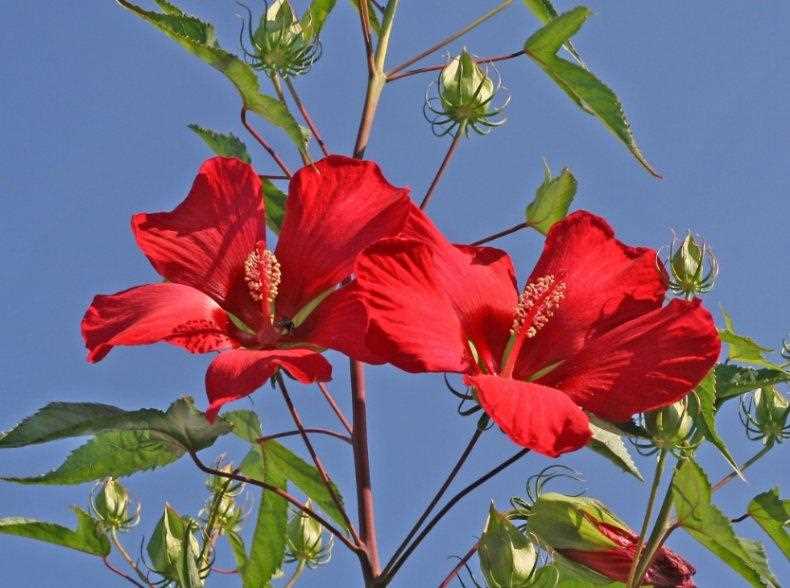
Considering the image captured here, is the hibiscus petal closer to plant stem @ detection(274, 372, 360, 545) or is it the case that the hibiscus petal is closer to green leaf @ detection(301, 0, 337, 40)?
plant stem @ detection(274, 372, 360, 545)

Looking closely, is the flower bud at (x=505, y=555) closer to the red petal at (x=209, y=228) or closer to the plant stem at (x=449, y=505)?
the plant stem at (x=449, y=505)

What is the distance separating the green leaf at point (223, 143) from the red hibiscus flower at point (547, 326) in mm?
478

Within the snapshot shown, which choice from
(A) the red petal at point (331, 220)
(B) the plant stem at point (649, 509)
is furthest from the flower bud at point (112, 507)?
(B) the plant stem at point (649, 509)

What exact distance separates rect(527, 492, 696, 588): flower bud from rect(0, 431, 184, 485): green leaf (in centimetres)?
57

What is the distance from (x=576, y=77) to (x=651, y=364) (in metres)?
0.62

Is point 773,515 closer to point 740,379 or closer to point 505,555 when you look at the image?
point 740,379

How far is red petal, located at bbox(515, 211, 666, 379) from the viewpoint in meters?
1.71

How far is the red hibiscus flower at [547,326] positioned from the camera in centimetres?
147

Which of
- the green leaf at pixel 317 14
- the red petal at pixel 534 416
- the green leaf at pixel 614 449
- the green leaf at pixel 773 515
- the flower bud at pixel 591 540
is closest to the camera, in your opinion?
the red petal at pixel 534 416

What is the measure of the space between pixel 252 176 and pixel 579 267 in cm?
51

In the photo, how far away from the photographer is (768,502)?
1880 mm

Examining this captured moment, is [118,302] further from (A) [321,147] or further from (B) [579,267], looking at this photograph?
(B) [579,267]

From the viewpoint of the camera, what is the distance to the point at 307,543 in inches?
92.1

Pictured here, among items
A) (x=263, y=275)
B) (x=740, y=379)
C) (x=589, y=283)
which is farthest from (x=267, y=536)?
(x=740, y=379)
